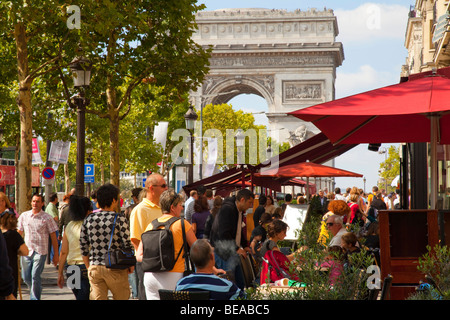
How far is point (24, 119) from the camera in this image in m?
15.7

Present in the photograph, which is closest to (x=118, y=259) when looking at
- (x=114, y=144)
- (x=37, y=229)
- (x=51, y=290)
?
(x=37, y=229)

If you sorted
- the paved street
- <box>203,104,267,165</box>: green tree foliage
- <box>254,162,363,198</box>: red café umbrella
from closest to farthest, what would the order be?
the paved street
<box>254,162,363,198</box>: red café umbrella
<box>203,104,267,165</box>: green tree foliage

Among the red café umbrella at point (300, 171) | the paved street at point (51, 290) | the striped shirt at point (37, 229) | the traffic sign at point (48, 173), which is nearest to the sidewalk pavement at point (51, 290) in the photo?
the paved street at point (51, 290)

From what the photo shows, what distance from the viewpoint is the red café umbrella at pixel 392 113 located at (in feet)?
22.1

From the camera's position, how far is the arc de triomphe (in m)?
75.2

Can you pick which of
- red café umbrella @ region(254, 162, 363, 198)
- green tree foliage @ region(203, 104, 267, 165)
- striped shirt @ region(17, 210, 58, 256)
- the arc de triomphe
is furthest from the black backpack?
the arc de triomphe

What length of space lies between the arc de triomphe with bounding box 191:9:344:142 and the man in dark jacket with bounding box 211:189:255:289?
65278mm

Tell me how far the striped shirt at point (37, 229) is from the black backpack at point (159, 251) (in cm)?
464

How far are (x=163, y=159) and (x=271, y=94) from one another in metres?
25.6

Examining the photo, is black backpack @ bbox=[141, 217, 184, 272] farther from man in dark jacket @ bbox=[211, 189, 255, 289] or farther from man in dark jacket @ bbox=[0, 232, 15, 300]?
man in dark jacket @ bbox=[211, 189, 255, 289]

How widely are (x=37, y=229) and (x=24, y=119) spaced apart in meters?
5.10

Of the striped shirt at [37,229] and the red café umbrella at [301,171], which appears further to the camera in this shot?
the red café umbrella at [301,171]

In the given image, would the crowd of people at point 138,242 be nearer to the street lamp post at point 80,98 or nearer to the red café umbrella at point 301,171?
the street lamp post at point 80,98
